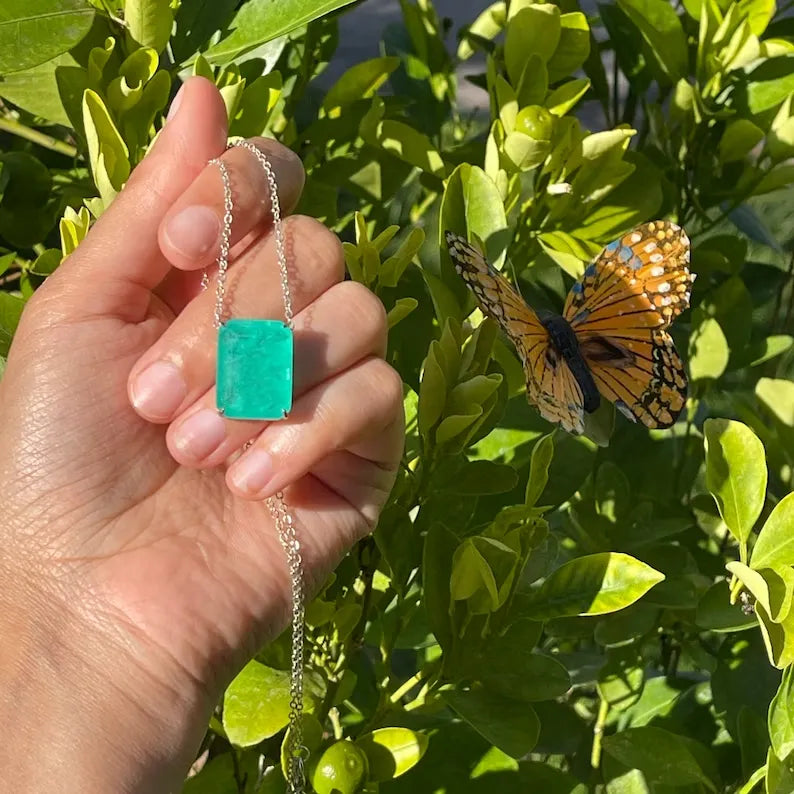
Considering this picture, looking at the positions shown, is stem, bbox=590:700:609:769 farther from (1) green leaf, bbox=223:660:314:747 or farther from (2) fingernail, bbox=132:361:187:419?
(2) fingernail, bbox=132:361:187:419

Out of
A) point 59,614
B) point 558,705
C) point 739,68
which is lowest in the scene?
point 558,705

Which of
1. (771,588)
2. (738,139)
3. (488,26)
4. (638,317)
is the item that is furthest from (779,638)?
(488,26)

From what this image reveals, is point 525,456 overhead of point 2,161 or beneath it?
beneath

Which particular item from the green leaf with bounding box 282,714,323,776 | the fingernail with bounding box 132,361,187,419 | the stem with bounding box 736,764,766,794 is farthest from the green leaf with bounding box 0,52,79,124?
the stem with bounding box 736,764,766,794

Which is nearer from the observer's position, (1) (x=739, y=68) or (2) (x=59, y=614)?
(2) (x=59, y=614)

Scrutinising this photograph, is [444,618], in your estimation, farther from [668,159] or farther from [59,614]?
[668,159]

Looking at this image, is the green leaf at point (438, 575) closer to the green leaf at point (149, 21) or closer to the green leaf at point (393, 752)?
the green leaf at point (393, 752)

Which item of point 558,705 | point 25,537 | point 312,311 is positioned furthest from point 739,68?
point 25,537
